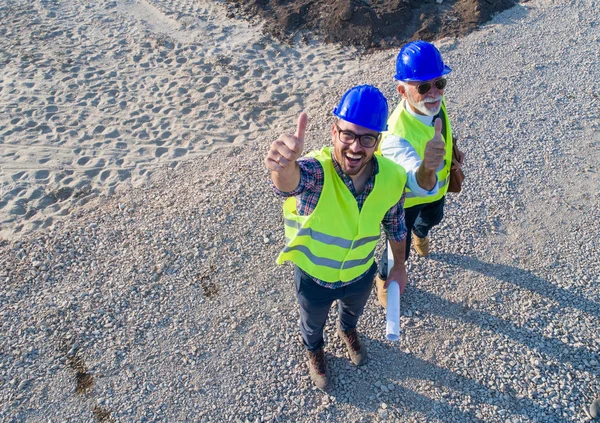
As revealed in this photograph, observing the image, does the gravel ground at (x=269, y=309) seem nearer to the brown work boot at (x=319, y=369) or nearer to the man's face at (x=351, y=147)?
the brown work boot at (x=319, y=369)

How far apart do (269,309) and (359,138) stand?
2.41 meters

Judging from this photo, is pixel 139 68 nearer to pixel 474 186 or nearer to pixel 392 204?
pixel 474 186

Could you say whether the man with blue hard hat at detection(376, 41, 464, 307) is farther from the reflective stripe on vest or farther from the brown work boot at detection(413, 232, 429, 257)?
the brown work boot at detection(413, 232, 429, 257)

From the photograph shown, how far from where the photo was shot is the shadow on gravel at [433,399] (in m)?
3.91

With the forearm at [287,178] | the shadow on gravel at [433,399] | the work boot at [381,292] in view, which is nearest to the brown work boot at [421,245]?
the work boot at [381,292]

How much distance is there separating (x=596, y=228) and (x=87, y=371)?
5589mm

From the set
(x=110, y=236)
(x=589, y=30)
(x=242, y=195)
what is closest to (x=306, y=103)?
(x=242, y=195)

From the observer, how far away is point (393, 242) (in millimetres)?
3467

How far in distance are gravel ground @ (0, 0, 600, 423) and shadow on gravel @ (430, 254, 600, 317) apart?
0.02 metres

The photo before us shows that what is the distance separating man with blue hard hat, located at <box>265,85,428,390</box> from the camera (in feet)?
9.09

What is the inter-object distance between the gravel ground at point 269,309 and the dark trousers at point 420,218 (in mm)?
469

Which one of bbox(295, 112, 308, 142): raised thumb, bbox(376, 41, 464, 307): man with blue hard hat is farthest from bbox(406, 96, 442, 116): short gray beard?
bbox(295, 112, 308, 142): raised thumb

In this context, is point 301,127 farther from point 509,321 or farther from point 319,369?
point 509,321

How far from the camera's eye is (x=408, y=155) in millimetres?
3465
